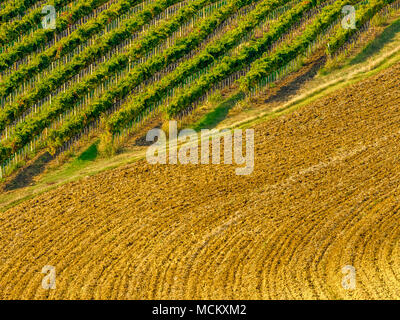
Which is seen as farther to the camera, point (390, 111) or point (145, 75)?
point (145, 75)

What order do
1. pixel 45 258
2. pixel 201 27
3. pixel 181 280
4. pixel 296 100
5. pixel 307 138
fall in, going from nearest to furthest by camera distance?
pixel 181 280 → pixel 45 258 → pixel 307 138 → pixel 296 100 → pixel 201 27

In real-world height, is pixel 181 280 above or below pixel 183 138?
below

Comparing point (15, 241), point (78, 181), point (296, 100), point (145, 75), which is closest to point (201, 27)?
point (145, 75)

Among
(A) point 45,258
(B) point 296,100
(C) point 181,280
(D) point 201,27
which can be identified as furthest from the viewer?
(D) point 201,27

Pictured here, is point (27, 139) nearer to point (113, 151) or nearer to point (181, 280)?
point (113, 151)

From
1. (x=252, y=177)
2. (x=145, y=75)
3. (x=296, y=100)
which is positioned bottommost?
(x=252, y=177)

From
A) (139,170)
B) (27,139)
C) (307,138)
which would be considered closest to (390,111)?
(307,138)
